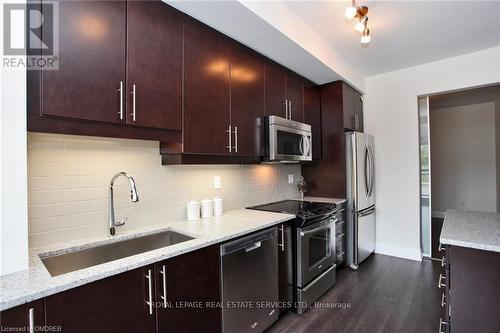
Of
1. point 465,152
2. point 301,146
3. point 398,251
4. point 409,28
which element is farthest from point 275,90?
point 465,152

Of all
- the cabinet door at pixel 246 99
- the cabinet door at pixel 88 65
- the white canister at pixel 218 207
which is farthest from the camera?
the white canister at pixel 218 207

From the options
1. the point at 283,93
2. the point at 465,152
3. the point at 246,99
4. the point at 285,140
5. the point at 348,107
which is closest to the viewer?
the point at 246,99

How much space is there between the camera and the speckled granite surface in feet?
3.10

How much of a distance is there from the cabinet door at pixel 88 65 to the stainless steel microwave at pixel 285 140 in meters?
1.35

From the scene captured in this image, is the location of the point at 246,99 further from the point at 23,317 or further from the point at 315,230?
the point at 23,317

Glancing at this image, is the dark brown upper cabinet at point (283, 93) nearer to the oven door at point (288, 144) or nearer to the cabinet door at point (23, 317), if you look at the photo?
the oven door at point (288, 144)

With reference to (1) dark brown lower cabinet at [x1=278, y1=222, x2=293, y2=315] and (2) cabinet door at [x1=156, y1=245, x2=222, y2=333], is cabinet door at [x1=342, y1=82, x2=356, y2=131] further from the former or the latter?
(2) cabinet door at [x1=156, y1=245, x2=222, y2=333]

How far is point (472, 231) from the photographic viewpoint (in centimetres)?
169

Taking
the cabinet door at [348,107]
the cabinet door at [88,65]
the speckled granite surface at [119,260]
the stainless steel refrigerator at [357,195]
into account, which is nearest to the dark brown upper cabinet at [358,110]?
the cabinet door at [348,107]

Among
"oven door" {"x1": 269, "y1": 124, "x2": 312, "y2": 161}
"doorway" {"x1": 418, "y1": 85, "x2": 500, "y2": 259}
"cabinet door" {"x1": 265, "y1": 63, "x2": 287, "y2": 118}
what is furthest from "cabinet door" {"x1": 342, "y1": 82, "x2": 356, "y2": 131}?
"doorway" {"x1": 418, "y1": 85, "x2": 500, "y2": 259}

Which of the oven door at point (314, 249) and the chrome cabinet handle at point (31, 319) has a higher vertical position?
the chrome cabinet handle at point (31, 319)

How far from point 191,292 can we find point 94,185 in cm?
91

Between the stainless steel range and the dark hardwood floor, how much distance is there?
126 mm

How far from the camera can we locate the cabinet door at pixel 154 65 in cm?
149
